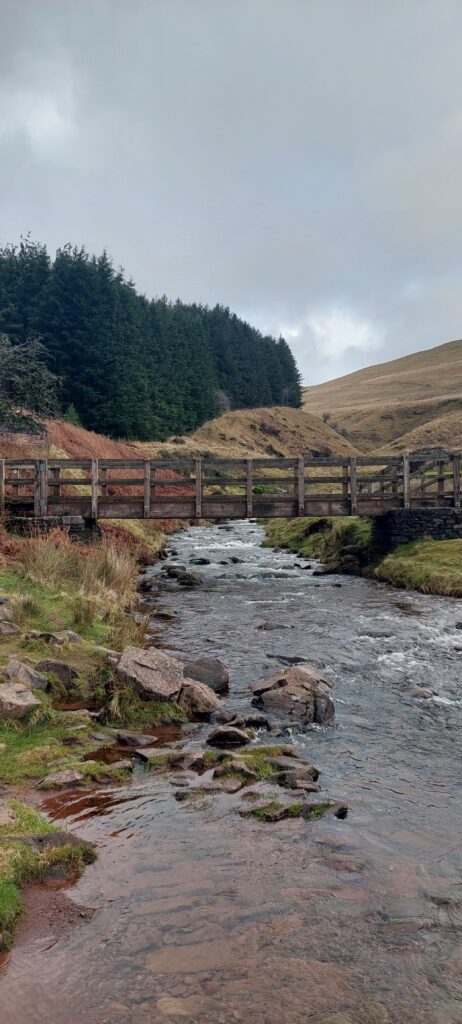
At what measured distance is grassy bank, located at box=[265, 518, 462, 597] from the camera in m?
19.8

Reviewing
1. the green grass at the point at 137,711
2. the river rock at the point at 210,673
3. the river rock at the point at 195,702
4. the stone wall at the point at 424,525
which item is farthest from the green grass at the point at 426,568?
the green grass at the point at 137,711

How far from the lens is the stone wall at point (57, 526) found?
21.7m

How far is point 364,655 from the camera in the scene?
1250cm

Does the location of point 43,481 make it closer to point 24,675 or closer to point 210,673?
point 210,673

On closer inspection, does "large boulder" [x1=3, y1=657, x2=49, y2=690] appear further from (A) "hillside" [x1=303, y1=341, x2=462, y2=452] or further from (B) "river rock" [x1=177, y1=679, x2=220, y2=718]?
(A) "hillside" [x1=303, y1=341, x2=462, y2=452]

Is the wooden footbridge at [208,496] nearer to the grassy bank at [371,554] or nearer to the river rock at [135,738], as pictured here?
the grassy bank at [371,554]

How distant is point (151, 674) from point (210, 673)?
4.62ft

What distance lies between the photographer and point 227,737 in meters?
8.25

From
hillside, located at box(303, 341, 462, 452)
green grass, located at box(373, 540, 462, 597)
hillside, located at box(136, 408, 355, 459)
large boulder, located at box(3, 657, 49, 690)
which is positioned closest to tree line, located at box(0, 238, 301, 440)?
hillside, located at box(136, 408, 355, 459)

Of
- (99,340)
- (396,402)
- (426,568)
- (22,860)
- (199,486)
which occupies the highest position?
(396,402)

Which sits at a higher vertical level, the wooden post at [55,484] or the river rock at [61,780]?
the wooden post at [55,484]

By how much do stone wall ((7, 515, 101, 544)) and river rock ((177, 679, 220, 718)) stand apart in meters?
12.4

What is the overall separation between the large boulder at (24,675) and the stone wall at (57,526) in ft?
38.4

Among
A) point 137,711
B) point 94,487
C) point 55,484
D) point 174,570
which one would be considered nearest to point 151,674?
point 137,711
